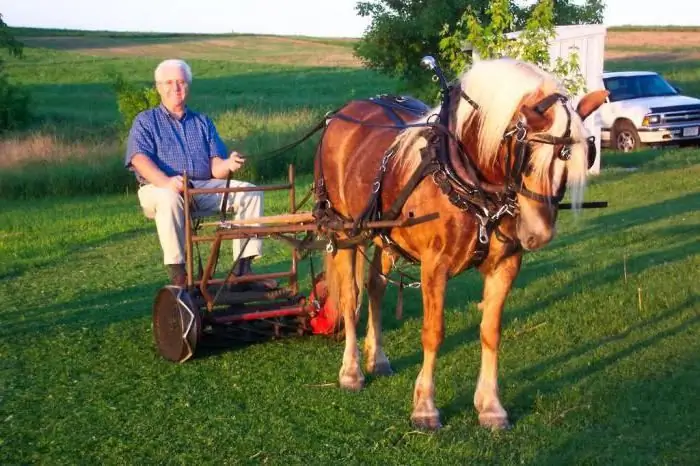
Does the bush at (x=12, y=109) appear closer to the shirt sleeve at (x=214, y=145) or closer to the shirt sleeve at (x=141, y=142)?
the shirt sleeve at (x=214, y=145)

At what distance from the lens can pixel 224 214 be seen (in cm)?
703

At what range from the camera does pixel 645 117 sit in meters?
21.3

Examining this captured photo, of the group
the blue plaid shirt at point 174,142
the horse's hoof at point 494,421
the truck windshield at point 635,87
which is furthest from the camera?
the truck windshield at point 635,87

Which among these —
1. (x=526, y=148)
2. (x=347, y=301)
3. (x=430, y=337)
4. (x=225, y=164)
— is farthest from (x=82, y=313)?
(x=526, y=148)

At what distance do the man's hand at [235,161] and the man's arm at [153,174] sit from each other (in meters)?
0.39

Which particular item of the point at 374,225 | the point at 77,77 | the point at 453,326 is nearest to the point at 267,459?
the point at 374,225

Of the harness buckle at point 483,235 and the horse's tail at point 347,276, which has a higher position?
the harness buckle at point 483,235

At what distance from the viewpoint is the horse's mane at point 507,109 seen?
4535mm

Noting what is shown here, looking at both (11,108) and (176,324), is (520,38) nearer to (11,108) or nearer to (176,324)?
(176,324)

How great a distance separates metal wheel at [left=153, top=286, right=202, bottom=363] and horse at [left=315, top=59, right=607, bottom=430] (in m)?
1.08

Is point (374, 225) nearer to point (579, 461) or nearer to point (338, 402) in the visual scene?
point (338, 402)

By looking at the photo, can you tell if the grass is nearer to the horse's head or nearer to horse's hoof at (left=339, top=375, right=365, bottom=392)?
horse's hoof at (left=339, top=375, right=365, bottom=392)

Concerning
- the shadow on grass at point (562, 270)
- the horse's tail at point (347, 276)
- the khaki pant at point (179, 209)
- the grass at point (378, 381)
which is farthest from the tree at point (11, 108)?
the horse's tail at point (347, 276)

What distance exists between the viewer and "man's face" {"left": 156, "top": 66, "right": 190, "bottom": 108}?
7071 millimetres
